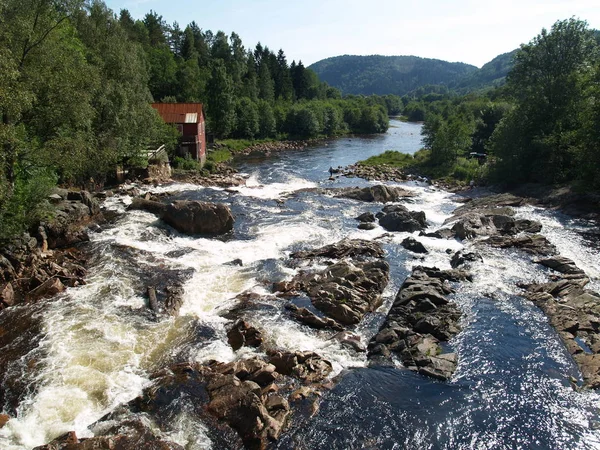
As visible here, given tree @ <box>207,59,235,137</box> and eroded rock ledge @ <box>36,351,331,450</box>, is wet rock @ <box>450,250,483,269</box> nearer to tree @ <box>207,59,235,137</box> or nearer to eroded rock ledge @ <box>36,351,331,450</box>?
eroded rock ledge @ <box>36,351,331,450</box>

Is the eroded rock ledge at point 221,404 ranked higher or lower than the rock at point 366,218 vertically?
lower

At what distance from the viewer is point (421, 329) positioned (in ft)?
63.3

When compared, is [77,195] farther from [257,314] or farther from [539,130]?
[539,130]

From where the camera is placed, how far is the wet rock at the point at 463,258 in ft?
88.6

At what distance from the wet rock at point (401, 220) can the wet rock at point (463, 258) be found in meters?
6.54

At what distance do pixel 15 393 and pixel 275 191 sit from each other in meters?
35.3

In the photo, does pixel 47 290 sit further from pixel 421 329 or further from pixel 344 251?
pixel 421 329

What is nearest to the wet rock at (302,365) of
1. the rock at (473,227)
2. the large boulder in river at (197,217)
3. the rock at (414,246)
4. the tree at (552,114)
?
the rock at (414,246)

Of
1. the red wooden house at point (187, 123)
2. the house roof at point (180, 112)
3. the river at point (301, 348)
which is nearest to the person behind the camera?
the river at point (301, 348)

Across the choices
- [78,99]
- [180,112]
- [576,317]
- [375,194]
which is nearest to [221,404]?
[576,317]

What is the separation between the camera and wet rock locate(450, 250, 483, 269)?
2702 centimetres

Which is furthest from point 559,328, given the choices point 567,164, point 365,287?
point 567,164

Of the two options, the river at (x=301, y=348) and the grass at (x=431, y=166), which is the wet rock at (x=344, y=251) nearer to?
the river at (x=301, y=348)

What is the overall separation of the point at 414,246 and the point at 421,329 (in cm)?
1137
